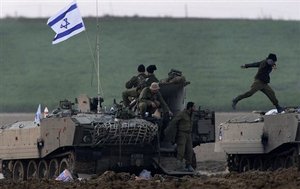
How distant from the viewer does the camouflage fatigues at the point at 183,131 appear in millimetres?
32594

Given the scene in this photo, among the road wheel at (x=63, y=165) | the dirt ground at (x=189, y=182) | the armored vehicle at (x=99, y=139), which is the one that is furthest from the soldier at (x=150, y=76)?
the dirt ground at (x=189, y=182)

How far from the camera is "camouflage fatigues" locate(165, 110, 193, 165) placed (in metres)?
32.6

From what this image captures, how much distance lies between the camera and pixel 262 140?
1367 inches

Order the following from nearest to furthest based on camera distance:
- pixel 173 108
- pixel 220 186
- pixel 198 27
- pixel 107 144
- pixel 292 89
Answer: pixel 220 186 < pixel 107 144 < pixel 173 108 < pixel 292 89 < pixel 198 27

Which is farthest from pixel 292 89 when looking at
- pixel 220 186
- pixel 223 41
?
pixel 220 186

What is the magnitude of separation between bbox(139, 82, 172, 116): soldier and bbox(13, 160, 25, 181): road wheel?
4483 mm

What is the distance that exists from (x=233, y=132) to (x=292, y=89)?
23.5 meters

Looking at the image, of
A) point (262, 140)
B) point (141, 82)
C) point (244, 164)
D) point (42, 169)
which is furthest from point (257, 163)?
point (42, 169)

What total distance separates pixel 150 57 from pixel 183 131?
3230 cm

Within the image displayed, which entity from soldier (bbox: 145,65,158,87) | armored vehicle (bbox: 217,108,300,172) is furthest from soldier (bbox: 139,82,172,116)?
armored vehicle (bbox: 217,108,300,172)

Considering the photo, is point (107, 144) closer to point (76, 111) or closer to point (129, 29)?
point (76, 111)

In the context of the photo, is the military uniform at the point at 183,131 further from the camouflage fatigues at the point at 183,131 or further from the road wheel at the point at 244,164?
the road wheel at the point at 244,164

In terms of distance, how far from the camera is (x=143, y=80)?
110 feet

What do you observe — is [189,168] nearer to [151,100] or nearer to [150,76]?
[151,100]
